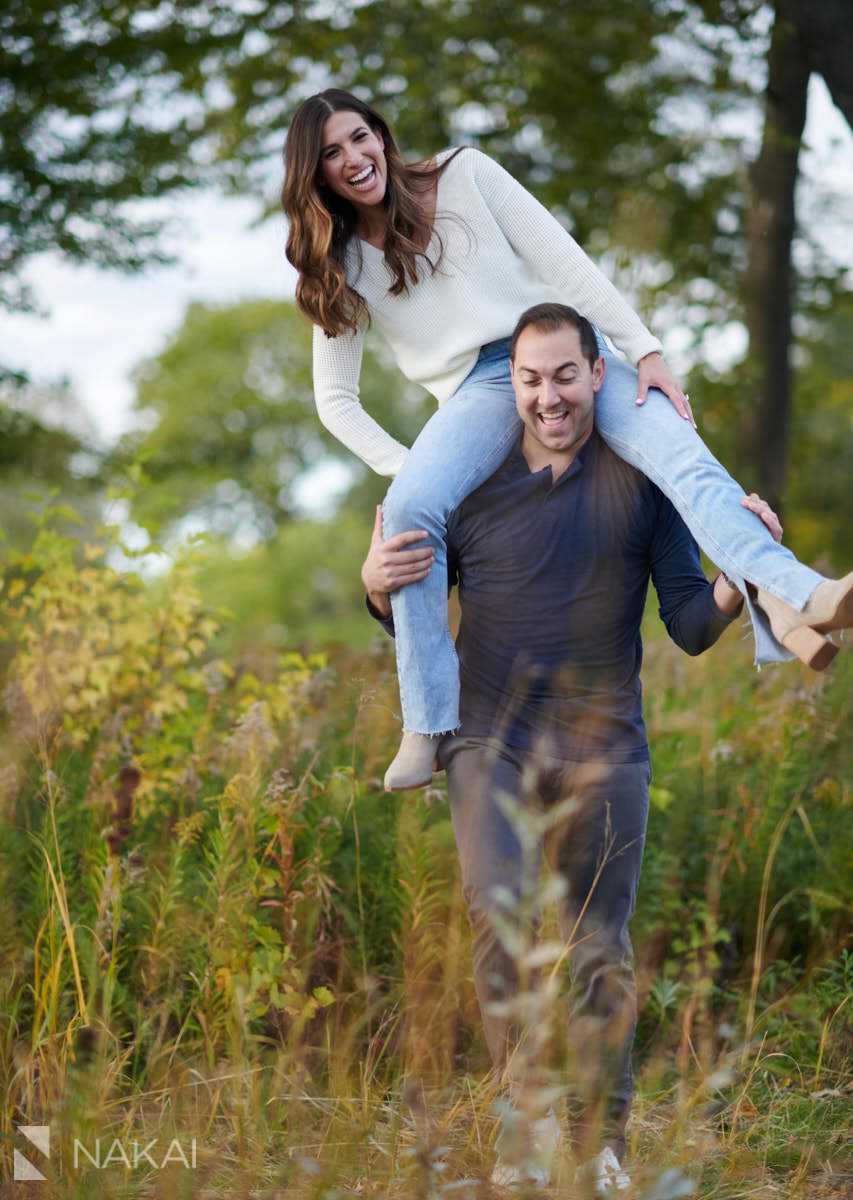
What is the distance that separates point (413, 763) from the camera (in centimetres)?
308

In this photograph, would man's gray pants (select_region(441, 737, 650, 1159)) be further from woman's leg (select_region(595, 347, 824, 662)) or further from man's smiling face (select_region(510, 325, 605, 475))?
man's smiling face (select_region(510, 325, 605, 475))

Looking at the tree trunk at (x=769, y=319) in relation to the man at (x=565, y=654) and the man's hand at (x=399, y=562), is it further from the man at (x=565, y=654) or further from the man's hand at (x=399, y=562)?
the man's hand at (x=399, y=562)

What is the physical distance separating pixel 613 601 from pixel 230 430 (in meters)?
38.5

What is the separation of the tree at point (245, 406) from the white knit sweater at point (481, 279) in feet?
119

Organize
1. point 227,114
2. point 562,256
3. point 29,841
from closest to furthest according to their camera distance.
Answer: point 562,256 → point 29,841 → point 227,114

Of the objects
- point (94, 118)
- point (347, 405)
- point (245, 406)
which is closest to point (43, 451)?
point (94, 118)

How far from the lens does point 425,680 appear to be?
307 cm

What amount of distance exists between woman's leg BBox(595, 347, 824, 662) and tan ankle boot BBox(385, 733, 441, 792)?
862 millimetres

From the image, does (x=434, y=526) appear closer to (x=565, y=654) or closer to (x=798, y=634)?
(x=565, y=654)

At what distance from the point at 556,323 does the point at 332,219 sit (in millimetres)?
733

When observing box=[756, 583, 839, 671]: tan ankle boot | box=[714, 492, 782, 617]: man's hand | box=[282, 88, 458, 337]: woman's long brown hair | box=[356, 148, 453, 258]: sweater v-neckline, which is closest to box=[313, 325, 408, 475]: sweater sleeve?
box=[282, 88, 458, 337]: woman's long brown hair

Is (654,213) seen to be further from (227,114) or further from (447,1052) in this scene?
(447,1052)

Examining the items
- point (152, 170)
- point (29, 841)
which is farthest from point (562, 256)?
point (152, 170)

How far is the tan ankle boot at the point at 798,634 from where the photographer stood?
2578mm
